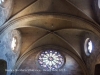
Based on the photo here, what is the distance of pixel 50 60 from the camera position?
16984mm

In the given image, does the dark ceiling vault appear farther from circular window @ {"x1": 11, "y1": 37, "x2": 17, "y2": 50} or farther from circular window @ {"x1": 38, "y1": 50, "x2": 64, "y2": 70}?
circular window @ {"x1": 38, "y1": 50, "x2": 64, "y2": 70}

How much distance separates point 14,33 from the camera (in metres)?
15.5

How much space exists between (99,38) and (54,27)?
420 cm

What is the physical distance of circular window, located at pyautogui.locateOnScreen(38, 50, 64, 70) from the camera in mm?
16562

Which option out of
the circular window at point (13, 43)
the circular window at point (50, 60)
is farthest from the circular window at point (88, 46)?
the circular window at point (13, 43)

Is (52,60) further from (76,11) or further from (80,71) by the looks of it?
(76,11)

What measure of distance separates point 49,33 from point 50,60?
2.31m

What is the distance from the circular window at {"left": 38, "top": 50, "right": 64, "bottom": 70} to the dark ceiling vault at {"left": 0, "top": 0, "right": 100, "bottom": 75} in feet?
0.97

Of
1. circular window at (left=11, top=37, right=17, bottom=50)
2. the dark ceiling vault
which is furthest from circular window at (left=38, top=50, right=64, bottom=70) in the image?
circular window at (left=11, top=37, right=17, bottom=50)

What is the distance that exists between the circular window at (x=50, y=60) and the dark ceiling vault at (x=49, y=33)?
11.6 inches

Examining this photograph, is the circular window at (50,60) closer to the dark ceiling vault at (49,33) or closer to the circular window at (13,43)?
the dark ceiling vault at (49,33)

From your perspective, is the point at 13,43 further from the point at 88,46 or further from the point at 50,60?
the point at 88,46

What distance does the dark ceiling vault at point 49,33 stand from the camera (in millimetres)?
13656

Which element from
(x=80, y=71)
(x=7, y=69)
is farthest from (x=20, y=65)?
(x=80, y=71)
